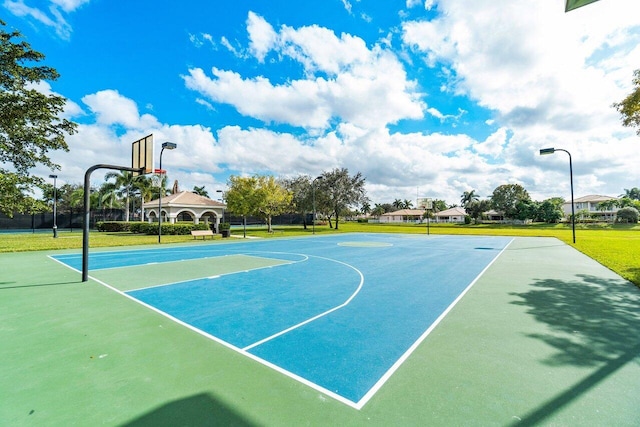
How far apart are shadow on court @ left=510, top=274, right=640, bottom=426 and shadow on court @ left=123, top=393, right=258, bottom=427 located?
110 inches

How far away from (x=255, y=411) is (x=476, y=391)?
2463mm

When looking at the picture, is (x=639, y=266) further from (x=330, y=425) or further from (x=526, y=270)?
(x=330, y=425)

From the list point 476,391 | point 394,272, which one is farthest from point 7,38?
point 476,391

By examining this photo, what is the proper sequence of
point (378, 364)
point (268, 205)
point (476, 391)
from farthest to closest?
point (268, 205) → point (378, 364) → point (476, 391)

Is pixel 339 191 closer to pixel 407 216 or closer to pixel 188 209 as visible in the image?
pixel 188 209

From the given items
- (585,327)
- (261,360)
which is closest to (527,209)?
(585,327)

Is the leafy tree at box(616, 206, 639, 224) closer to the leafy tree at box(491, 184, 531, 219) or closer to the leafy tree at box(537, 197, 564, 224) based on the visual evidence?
the leafy tree at box(537, 197, 564, 224)

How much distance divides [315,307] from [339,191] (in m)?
40.7

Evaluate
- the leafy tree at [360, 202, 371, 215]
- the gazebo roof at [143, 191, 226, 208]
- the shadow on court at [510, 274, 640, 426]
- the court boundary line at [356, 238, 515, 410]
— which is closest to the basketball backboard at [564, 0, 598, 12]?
the shadow on court at [510, 274, 640, 426]

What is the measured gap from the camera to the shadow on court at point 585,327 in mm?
3504

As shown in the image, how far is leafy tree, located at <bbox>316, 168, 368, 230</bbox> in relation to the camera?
46.3 meters

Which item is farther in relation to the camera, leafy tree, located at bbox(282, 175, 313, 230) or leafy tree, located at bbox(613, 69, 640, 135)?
leafy tree, located at bbox(282, 175, 313, 230)

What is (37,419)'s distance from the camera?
280cm

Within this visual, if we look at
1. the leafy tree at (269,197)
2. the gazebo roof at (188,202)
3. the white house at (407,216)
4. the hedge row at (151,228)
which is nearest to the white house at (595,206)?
the white house at (407,216)
